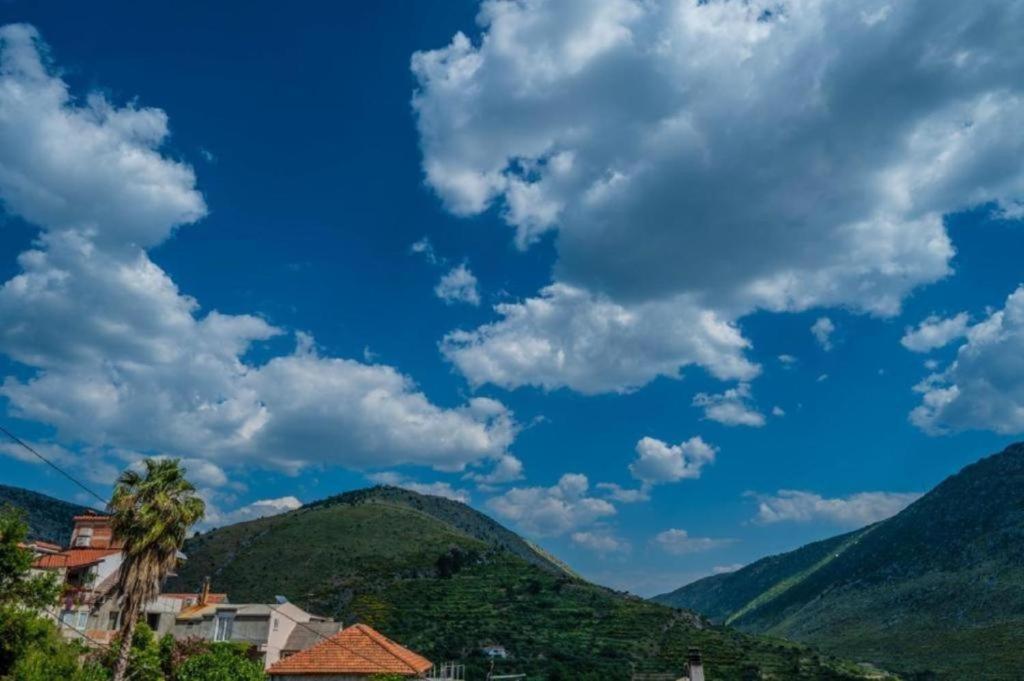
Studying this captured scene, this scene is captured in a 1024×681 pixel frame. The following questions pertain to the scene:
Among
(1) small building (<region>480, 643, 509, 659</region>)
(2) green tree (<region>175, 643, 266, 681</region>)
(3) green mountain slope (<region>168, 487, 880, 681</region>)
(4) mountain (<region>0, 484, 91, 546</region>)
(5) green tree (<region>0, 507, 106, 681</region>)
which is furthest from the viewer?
(4) mountain (<region>0, 484, 91, 546</region>)

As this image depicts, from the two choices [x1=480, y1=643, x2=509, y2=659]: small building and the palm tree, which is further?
[x1=480, y1=643, x2=509, y2=659]: small building

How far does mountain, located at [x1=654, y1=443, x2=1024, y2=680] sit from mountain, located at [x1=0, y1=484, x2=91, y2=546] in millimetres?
153876

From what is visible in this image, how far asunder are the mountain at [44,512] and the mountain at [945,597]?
153876mm

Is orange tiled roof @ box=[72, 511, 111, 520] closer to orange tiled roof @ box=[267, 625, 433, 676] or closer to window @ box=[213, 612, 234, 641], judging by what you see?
window @ box=[213, 612, 234, 641]

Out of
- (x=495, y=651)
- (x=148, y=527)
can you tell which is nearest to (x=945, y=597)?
(x=495, y=651)

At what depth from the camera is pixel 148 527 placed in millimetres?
31531

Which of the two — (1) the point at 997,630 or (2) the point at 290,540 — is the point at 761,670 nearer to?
(1) the point at 997,630

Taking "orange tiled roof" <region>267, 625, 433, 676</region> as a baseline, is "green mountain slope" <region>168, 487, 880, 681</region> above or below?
above

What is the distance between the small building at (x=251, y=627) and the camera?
57594 mm

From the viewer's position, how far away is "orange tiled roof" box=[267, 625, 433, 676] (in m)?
40.9

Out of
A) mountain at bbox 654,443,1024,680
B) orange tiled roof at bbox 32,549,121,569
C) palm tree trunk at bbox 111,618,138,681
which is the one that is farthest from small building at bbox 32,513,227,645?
mountain at bbox 654,443,1024,680

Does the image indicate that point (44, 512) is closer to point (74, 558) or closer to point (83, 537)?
point (83, 537)

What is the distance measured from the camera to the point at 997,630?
4552 inches

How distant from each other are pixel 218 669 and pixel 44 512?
147 metres
